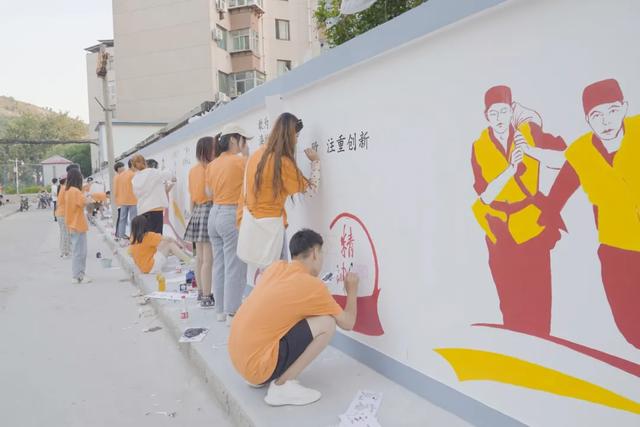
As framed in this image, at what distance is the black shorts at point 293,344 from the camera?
2.91m

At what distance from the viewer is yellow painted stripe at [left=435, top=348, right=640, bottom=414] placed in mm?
1967

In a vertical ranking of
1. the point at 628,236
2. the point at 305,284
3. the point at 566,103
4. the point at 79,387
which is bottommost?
the point at 79,387

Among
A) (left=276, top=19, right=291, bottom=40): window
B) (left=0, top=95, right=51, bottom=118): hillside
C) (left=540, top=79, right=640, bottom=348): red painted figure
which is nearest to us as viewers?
(left=540, top=79, right=640, bottom=348): red painted figure

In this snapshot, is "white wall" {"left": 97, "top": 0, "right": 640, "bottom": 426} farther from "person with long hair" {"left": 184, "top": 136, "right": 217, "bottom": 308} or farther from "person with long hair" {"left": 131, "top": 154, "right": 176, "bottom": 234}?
"person with long hair" {"left": 131, "top": 154, "right": 176, "bottom": 234}

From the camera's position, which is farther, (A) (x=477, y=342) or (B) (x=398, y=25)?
(B) (x=398, y=25)

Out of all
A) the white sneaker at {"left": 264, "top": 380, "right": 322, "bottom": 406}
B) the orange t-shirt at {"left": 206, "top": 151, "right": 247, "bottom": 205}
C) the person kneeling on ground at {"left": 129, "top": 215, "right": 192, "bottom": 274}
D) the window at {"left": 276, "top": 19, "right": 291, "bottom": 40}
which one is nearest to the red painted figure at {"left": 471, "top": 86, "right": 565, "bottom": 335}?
the white sneaker at {"left": 264, "top": 380, "right": 322, "bottom": 406}

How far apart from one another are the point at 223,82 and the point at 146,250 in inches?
975

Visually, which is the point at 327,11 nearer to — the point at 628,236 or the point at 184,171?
the point at 184,171

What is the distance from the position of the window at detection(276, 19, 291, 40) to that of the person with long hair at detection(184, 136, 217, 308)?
98.4ft

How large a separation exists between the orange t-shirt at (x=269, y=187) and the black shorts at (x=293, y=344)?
41.9 inches

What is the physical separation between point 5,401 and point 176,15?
2930cm

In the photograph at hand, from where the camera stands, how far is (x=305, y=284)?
9.64 ft

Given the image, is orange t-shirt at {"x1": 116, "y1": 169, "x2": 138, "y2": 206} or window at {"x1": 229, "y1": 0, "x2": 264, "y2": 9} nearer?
orange t-shirt at {"x1": 116, "y1": 169, "x2": 138, "y2": 206}

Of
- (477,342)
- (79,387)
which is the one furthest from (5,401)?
(477,342)
